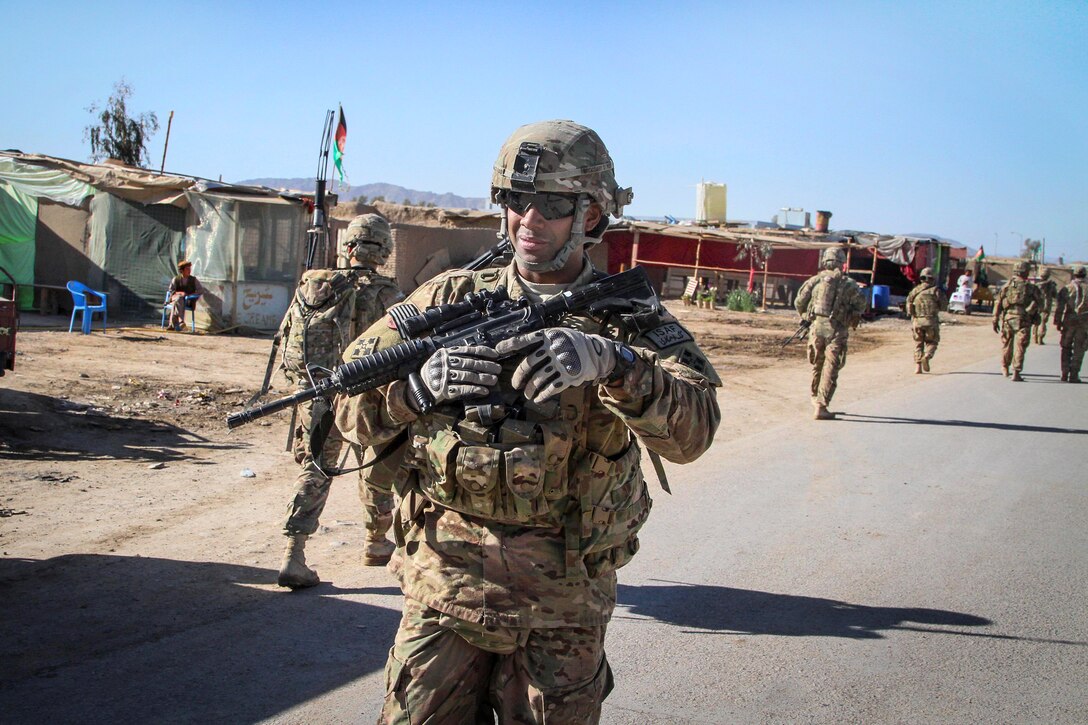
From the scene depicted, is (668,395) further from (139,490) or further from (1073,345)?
(1073,345)

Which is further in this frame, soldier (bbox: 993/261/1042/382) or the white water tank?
the white water tank

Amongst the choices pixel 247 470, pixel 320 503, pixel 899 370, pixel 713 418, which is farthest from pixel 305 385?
pixel 899 370

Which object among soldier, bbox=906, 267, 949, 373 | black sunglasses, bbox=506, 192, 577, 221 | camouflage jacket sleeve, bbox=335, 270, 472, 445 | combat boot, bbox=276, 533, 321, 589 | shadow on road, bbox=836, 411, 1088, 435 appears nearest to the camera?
camouflage jacket sleeve, bbox=335, 270, 472, 445

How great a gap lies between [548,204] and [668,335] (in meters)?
0.50

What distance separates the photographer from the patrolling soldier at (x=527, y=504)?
2.31 meters

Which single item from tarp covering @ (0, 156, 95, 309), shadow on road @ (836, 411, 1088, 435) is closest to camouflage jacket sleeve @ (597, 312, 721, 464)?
shadow on road @ (836, 411, 1088, 435)

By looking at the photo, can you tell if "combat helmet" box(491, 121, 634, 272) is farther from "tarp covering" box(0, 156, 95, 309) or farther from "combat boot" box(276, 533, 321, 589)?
"tarp covering" box(0, 156, 95, 309)

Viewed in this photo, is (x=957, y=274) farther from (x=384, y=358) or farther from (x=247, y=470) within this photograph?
(x=384, y=358)

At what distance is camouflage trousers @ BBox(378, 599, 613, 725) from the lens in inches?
91.7

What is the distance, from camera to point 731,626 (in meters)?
4.76

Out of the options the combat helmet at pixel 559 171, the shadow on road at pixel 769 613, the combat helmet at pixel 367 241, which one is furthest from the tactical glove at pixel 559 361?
the combat helmet at pixel 367 241

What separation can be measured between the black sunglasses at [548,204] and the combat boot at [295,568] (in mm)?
2961

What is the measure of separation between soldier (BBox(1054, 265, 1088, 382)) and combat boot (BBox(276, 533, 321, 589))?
49.2 feet

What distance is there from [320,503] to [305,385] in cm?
75
